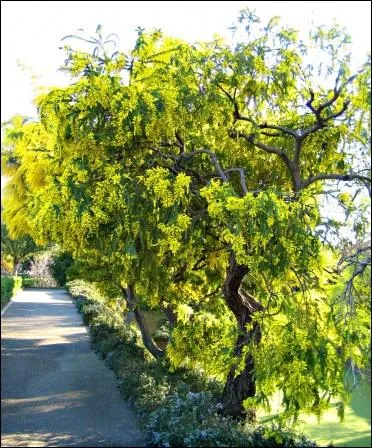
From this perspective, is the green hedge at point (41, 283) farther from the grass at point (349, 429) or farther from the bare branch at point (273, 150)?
the grass at point (349, 429)

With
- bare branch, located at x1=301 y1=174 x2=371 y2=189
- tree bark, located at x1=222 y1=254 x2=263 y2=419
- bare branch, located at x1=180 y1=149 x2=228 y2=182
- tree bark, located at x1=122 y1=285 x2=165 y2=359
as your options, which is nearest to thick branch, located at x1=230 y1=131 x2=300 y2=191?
bare branch, located at x1=301 y1=174 x2=371 y2=189

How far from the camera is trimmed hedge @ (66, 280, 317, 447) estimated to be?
6.32 m

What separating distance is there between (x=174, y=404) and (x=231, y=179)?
3.11 m

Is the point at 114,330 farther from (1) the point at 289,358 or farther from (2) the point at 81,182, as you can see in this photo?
(1) the point at 289,358

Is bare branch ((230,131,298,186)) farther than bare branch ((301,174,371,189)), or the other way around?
bare branch ((230,131,298,186))

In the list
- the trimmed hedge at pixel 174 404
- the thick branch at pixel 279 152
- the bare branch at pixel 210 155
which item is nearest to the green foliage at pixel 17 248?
the trimmed hedge at pixel 174 404

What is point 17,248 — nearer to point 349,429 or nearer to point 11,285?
point 11,285

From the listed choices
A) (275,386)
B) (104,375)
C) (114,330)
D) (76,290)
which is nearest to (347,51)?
(275,386)

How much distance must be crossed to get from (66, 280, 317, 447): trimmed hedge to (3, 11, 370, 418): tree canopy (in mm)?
704

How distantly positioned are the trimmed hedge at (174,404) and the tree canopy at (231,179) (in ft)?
2.31

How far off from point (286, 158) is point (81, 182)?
258 cm

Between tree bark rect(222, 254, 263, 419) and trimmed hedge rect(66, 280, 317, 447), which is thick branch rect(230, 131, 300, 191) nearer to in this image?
tree bark rect(222, 254, 263, 419)

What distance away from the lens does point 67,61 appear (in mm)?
6602

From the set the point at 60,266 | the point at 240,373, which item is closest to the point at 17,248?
the point at 60,266
